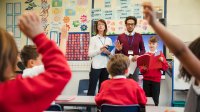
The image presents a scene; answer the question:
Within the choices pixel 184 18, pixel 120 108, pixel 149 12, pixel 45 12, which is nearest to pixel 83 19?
pixel 45 12

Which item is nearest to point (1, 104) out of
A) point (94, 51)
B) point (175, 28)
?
point (94, 51)

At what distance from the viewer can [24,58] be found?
2605 millimetres

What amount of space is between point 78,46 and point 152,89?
207 cm

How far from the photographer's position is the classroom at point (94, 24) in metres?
5.68

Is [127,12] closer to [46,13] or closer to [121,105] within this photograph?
[46,13]

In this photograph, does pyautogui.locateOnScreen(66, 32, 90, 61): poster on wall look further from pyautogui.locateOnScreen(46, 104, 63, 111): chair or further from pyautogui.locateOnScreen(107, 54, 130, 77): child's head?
pyautogui.locateOnScreen(46, 104, 63, 111): chair

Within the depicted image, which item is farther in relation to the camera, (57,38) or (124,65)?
(57,38)

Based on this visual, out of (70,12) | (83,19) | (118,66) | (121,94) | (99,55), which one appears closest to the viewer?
(121,94)

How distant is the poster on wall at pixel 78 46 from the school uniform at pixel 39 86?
5.23 metres

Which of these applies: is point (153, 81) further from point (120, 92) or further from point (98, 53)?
point (120, 92)

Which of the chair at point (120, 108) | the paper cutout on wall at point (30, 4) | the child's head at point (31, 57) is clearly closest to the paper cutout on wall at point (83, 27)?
the paper cutout on wall at point (30, 4)

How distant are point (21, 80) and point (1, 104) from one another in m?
0.09

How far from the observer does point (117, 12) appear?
20.1ft

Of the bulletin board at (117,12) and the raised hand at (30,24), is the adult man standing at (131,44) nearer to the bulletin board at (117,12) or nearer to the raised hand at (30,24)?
the bulletin board at (117,12)
